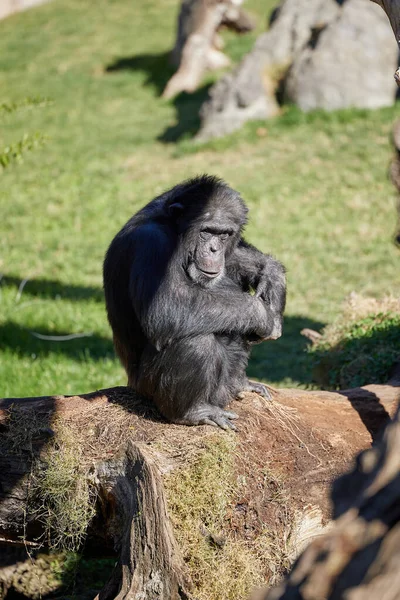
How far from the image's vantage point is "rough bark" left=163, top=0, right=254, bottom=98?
17547mm

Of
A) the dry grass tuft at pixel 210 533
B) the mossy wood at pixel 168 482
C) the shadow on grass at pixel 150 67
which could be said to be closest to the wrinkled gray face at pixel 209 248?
the mossy wood at pixel 168 482

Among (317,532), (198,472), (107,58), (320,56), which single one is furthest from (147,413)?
(107,58)

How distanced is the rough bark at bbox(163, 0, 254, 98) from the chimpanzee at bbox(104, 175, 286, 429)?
43.0 feet

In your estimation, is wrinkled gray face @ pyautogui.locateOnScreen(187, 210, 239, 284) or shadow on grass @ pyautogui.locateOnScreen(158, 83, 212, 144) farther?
shadow on grass @ pyautogui.locateOnScreen(158, 83, 212, 144)

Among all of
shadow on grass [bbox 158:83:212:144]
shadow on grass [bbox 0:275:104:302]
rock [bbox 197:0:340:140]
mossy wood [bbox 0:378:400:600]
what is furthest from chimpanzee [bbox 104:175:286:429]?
shadow on grass [bbox 158:83:212:144]

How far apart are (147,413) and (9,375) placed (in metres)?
3.41

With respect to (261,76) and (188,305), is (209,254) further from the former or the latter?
(261,76)

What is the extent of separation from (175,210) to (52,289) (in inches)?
235

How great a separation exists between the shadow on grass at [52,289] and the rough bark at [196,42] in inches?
329

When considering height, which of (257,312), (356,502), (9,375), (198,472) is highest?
(356,502)

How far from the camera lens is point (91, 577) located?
5.54 metres

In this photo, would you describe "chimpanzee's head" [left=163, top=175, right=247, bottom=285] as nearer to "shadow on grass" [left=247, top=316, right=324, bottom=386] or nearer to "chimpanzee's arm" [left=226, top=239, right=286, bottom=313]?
"chimpanzee's arm" [left=226, top=239, right=286, bottom=313]

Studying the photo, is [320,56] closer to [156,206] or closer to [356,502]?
[156,206]

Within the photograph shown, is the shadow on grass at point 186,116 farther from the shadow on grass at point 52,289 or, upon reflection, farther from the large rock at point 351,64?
the shadow on grass at point 52,289
